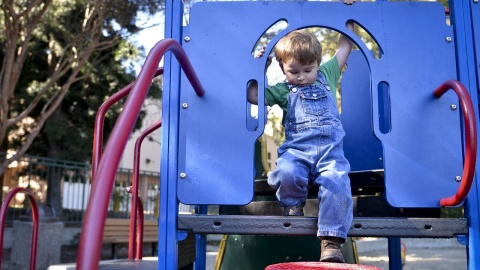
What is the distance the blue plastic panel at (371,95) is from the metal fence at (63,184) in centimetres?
641

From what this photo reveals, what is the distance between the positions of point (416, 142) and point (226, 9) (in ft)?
2.91

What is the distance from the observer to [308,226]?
1757 millimetres

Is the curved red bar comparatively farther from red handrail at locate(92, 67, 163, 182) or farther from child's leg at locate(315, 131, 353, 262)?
red handrail at locate(92, 67, 163, 182)

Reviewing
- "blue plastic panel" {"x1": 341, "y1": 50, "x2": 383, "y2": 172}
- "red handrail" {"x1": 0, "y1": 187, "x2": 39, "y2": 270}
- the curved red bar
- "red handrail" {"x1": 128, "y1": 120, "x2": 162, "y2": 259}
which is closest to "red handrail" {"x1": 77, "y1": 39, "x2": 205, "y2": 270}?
the curved red bar

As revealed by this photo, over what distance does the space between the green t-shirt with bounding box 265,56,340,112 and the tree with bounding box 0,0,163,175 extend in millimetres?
4425

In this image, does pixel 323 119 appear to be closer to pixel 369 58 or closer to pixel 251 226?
pixel 369 58

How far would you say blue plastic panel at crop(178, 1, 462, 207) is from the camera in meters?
1.89

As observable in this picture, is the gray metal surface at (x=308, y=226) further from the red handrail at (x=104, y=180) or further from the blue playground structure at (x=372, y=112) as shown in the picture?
the red handrail at (x=104, y=180)

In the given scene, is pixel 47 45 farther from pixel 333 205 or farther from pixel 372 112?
pixel 333 205

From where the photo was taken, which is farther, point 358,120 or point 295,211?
point 358,120

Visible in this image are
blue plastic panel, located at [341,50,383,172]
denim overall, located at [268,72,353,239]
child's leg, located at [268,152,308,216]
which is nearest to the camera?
denim overall, located at [268,72,353,239]

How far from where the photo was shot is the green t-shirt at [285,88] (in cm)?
211

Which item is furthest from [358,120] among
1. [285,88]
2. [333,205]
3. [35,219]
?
[35,219]

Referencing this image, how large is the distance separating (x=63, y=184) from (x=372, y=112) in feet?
26.8
